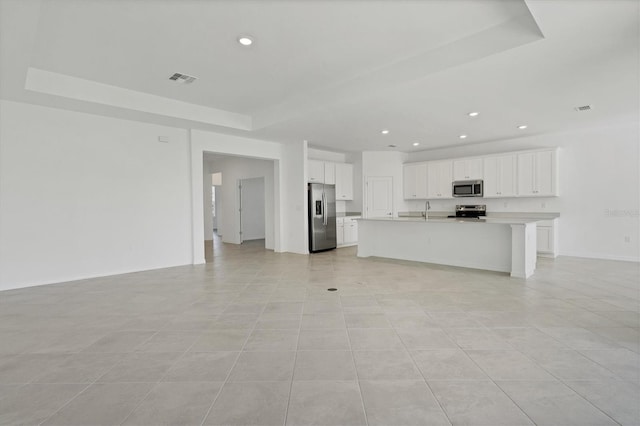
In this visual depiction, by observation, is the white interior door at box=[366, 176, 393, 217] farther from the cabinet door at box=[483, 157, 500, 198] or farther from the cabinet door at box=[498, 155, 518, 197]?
the cabinet door at box=[498, 155, 518, 197]

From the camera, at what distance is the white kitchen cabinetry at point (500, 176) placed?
7219 mm

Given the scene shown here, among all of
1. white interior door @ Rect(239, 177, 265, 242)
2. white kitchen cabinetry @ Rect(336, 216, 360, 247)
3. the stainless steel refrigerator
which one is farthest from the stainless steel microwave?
white interior door @ Rect(239, 177, 265, 242)

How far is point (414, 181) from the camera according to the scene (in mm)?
8859

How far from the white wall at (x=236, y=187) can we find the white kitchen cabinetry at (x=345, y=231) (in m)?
1.77

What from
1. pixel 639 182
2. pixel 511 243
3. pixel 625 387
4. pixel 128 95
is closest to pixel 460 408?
pixel 625 387

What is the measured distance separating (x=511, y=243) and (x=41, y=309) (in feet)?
21.2

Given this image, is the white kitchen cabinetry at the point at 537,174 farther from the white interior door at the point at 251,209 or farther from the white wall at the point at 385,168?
the white interior door at the point at 251,209

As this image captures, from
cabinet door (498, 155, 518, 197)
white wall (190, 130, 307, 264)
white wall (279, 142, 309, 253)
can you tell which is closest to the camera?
white wall (190, 130, 307, 264)

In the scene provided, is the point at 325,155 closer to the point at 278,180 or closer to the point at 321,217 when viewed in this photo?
the point at 278,180

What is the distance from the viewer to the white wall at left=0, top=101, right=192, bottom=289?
174 inches

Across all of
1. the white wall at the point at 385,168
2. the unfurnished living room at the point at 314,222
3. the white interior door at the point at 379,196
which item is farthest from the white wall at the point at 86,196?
the white interior door at the point at 379,196

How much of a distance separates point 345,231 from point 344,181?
4.75 ft

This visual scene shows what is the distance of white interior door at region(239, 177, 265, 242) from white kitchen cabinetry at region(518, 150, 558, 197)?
725 cm

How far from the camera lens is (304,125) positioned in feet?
19.2
